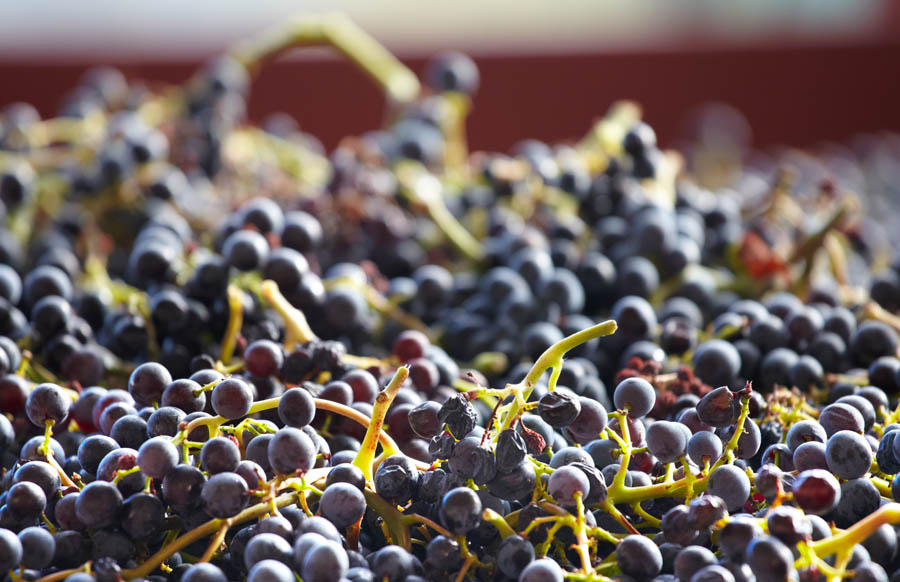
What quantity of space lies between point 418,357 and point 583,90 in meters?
A: 1.61

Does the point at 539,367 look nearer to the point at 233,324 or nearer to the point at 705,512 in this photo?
the point at 705,512

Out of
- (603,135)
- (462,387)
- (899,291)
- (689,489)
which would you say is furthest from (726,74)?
(689,489)

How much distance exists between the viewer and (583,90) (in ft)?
7.45

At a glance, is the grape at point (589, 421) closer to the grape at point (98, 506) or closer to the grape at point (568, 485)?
the grape at point (568, 485)

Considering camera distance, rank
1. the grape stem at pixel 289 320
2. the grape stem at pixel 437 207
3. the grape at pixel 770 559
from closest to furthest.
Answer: the grape at pixel 770 559 < the grape stem at pixel 289 320 < the grape stem at pixel 437 207

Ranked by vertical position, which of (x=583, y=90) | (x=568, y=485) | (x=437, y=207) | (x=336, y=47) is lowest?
(x=568, y=485)

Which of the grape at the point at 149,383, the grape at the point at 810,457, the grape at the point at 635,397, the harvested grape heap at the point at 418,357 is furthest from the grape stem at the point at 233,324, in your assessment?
the grape at the point at 810,457

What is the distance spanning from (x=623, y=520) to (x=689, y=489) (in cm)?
4

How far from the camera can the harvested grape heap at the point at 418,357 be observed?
541mm

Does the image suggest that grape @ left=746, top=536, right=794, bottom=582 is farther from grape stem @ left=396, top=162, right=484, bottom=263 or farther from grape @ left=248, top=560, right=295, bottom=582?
grape stem @ left=396, top=162, right=484, bottom=263

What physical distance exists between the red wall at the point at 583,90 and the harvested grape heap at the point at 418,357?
0.85m

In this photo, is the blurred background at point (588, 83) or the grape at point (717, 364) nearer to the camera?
the grape at point (717, 364)

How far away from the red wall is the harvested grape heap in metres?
0.85

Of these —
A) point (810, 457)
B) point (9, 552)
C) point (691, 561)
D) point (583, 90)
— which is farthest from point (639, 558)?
point (583, 90)
